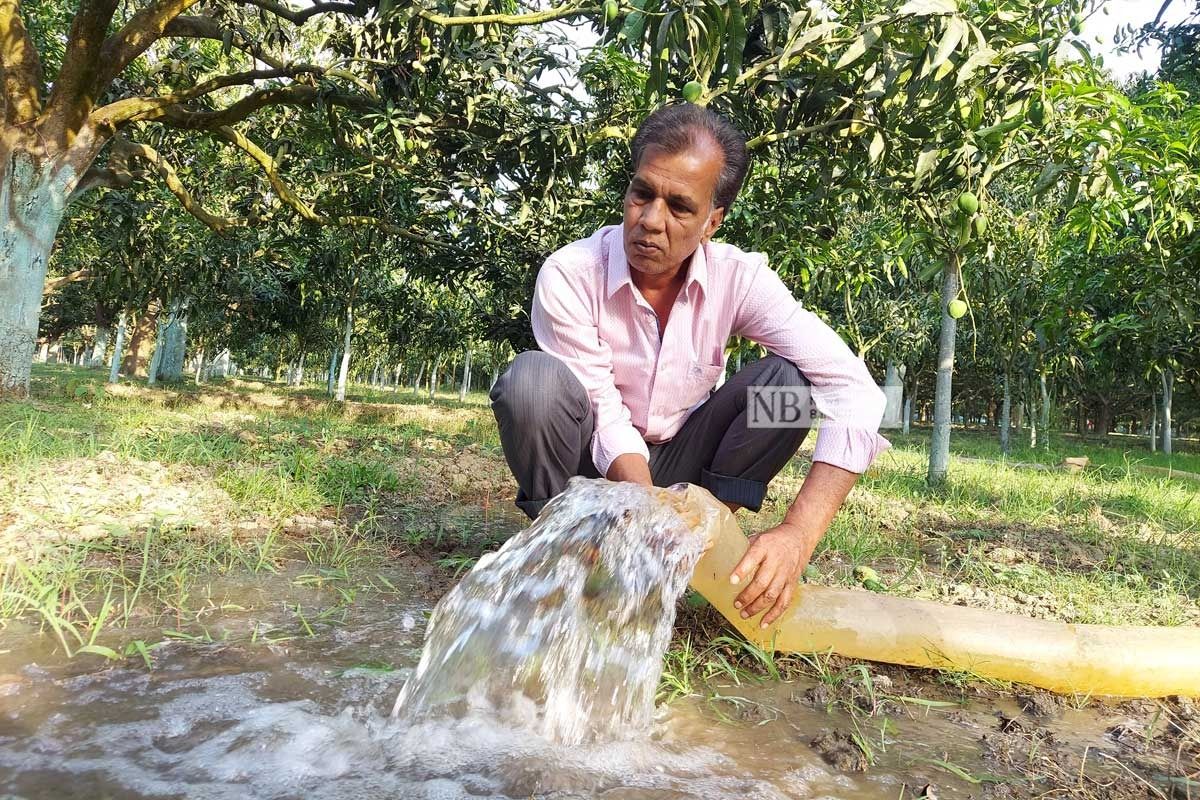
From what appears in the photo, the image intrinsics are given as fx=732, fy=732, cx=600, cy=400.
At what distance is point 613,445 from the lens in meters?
2.10

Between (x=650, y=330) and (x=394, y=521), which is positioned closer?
(x=650, y=330)

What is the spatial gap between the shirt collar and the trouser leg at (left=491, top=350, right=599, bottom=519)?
301mm

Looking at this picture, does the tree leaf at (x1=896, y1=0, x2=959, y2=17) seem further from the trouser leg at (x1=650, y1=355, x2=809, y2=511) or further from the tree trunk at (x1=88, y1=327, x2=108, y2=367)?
the tree trunk at (x1=88, y1=327, x2=108, y2=367)

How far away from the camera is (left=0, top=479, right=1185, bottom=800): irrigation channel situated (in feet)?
3.96

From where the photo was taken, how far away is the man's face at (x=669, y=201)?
6.35ft

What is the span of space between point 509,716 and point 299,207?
234 inches

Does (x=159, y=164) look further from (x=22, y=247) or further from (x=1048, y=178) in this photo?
(x=1048, y=178)

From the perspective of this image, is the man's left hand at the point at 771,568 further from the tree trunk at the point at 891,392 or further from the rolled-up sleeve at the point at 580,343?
the tree trunk at the point at 891,392

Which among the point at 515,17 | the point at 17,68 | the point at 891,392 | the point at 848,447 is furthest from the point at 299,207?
the point at 891,392

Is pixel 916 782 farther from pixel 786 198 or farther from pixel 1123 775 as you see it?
pixel 786 198

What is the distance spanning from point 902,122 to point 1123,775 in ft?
7.29

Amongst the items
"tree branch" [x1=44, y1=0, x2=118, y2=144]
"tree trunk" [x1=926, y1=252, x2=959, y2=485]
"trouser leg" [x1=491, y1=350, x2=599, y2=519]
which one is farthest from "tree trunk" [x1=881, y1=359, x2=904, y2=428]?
"tree branch" [x1=44, y1=0, x2=118, y2=144]

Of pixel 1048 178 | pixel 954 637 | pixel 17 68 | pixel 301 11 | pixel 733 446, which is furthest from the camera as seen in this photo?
pixel 17 68

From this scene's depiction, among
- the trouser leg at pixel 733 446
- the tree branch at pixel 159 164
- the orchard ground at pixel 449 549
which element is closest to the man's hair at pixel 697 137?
the trouser leg at pixel 733 446
